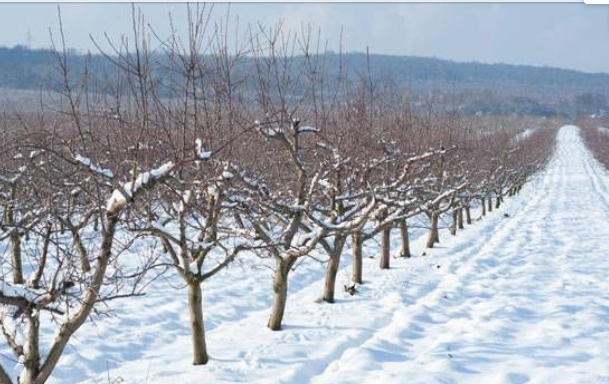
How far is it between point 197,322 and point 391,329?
321 centimetres

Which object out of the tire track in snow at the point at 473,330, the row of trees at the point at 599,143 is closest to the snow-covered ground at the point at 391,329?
the tire track in snow at the point at 473,330

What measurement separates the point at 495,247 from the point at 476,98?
171 m

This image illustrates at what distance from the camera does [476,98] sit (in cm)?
17962

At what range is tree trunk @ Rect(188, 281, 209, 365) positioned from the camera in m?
7.27

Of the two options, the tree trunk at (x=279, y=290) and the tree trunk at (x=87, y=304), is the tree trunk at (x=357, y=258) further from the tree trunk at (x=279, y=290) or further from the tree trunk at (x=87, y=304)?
the tree trunk at (x=87, y=304)

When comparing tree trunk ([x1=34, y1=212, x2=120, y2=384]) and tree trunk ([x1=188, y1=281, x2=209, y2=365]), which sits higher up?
tree trunk ([x1=34, y1=212, x2=120, y2=384])

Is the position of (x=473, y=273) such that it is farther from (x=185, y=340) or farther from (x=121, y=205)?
(x=121, y=205)

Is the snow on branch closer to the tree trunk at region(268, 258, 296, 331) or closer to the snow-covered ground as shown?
the snow-covered ground

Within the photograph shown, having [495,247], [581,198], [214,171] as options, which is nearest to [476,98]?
[581,198]

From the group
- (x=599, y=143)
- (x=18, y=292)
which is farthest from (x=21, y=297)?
(x=599, y=143)

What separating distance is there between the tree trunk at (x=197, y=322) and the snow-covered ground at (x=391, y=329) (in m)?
0.20

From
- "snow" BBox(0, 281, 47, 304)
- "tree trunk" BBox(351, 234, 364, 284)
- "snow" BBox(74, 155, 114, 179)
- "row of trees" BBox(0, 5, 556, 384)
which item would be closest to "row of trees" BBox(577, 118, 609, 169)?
"row of trees" BBox(0, 5, 556, 384)

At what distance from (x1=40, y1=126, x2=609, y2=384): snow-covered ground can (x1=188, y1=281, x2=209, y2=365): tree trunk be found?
20 centimetres

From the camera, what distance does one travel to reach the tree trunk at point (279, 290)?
28.5ft
